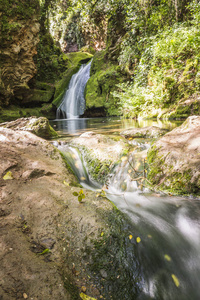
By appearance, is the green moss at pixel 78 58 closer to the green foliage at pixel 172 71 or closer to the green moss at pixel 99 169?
the green foliage at pixel 172 71

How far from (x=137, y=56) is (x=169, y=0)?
3076mm

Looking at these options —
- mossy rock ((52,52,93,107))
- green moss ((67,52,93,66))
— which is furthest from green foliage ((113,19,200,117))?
green moss ((67,52,93,66))

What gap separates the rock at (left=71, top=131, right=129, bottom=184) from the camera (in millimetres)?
3525

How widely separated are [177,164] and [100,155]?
62.9 inches

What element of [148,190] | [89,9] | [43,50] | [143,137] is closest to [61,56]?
[43,50]

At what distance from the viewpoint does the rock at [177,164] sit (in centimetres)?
266

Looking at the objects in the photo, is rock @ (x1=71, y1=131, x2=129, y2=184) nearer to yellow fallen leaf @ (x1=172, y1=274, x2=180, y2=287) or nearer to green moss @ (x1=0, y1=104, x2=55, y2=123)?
yellow fallen leaf @ (x1=172, y1=274, x2=180, y2=287)

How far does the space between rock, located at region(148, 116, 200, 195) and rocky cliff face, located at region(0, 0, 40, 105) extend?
Answer: 1164cm

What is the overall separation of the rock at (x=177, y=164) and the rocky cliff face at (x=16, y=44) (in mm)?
11638

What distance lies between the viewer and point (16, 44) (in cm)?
1154

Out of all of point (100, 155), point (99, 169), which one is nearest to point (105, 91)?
point (100, 155)

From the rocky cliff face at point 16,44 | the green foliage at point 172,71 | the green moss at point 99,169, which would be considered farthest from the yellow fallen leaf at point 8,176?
the rocky cliff face at point 16,44

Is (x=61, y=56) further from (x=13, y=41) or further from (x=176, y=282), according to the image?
(x=176, y=282)

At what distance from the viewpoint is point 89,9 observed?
9.12 m
